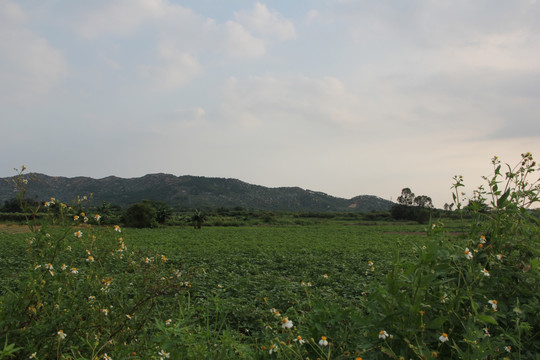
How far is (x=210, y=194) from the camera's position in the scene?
13762cm

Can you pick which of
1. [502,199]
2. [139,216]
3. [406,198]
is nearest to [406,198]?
[406,198]

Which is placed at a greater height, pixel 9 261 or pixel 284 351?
pixel 284 351

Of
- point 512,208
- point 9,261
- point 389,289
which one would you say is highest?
point 512,208

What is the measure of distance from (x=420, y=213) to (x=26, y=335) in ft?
220

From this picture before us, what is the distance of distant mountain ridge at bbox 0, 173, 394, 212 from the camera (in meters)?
133

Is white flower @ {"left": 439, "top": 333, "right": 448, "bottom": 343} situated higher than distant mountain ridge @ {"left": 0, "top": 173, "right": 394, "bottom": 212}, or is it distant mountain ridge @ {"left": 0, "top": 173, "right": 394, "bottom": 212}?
distant mountain ridge @ {"left": 0, "top": 173, "right": 394, "bottom": 212}

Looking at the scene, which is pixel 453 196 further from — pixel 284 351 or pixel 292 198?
pixel 292 198

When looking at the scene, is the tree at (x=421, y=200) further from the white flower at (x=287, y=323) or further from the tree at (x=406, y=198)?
the white flower at (x=287, y=323)

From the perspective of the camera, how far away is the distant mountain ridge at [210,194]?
13275cm

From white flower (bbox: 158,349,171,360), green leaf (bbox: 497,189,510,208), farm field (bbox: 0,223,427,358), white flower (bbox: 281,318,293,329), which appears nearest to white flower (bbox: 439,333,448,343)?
farm field (bbox: 0,223,427,358)

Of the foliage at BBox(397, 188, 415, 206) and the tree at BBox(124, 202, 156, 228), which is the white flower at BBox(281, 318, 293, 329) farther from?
the foliage at BBox(397, 188, 415, 206)

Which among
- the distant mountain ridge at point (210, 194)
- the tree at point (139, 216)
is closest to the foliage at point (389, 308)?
the tree at point (139, 216)

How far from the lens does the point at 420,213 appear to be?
62219 mm

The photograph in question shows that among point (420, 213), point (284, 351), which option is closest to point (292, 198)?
point (420, 213)
